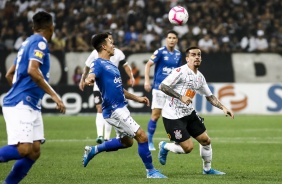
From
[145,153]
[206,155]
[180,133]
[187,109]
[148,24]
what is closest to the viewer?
[145,153]

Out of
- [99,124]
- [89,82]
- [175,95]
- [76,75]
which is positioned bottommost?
[76,75]

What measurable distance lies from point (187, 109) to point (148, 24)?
19.2 metres

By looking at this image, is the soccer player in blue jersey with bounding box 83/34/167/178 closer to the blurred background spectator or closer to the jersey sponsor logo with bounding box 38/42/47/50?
the jersey sponsor logo with bounding box 38/42/47/50

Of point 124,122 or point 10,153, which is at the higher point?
point 10,153

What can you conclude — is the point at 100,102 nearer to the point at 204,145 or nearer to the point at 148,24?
the point at 204,145

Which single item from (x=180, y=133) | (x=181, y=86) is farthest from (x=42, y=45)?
(x=180, y=133)

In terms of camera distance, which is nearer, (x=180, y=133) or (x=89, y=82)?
(x=89, y=82)

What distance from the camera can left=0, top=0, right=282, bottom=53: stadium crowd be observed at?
3009 cm

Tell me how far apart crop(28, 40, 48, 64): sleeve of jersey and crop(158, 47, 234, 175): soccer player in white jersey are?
3.33 meters

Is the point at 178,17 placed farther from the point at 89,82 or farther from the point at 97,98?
the point at 89,82

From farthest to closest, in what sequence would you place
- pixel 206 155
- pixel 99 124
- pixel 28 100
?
1. pixel 99 124
2. pixel 206 155
3. pixel 28 100

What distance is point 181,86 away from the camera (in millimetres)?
12523

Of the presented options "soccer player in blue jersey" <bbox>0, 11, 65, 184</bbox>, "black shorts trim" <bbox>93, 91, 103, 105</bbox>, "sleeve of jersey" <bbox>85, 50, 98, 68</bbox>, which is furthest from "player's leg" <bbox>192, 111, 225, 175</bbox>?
"black shorts trim" <bbox>93, 91, 103, 105</bbox>

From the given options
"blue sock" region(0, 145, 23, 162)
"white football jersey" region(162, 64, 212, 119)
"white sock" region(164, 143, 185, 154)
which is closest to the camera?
"blue sock" region(0, 145, 23, 162)
